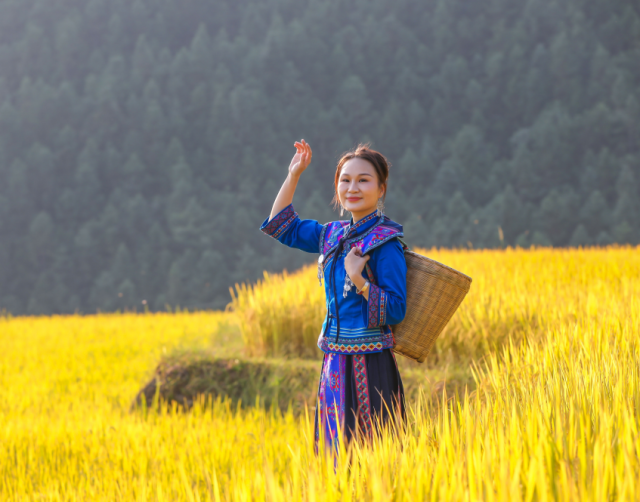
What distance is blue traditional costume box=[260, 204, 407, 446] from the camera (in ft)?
5.56

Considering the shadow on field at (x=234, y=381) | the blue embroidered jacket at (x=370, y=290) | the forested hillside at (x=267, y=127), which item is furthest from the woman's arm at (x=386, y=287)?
the forested hillside at (x=267, y=127)

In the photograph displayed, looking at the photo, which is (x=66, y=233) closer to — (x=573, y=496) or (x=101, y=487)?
(x=101, y=487)

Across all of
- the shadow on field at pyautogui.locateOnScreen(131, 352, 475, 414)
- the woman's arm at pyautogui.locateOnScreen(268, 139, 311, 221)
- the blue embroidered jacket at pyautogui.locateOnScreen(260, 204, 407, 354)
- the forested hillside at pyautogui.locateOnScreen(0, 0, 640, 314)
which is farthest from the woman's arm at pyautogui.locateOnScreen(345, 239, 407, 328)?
the forested hillside at pyautogui.locateOnScreen(0, 0, 640, 314)

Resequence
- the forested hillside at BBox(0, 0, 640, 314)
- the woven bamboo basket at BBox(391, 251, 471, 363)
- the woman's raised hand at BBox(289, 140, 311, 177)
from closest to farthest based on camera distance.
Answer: the woven bamboo basket at BBox(391, 251, 471, 363) < the woman's raised hand at BBox(289, 140, 311, 177) < the forested hillside at BBox(0, 0, 640, 314)

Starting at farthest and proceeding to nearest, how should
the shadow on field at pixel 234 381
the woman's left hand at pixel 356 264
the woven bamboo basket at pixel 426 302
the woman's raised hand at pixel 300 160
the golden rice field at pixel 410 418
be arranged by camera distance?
the shadow on field at pixel 234 381 → the woman's raised hand at pixel 300 160 → the woven bamboo basket at pixel 426 302 → the woman's left hand at pixel 356 264 → the golden rice field at pixel 410 418

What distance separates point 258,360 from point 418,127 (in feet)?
95.3

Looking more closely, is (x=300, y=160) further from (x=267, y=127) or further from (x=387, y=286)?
(x=267, y=127)

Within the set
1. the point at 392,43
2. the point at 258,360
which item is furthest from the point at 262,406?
the point at 392,43

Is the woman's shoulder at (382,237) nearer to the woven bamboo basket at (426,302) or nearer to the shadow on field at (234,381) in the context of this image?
the woven bamboo basket at (426,302)

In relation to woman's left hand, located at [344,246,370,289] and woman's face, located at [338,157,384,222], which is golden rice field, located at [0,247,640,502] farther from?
woman's face, located at [338,157,384,222]

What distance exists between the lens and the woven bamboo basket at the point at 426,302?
1.75 metres

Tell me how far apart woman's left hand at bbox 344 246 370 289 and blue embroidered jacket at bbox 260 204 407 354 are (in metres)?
0.03

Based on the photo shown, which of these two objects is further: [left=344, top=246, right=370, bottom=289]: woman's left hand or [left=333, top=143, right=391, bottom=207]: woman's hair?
[left=333, top=143, right=391, bottom=207]: woman's hair

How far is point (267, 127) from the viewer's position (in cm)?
3138
